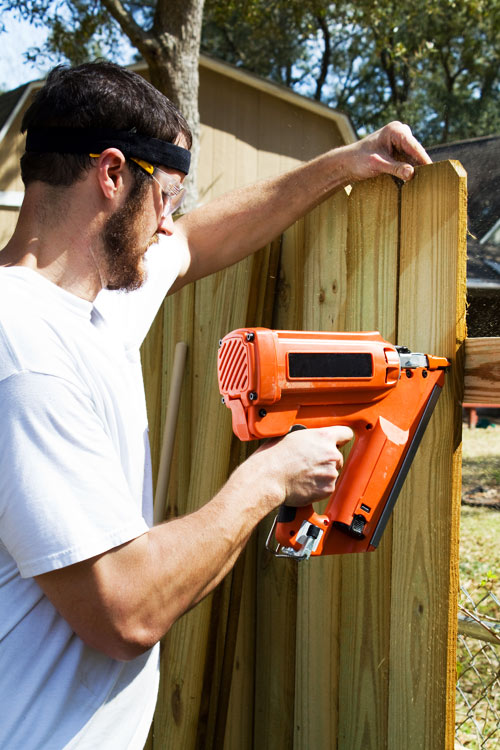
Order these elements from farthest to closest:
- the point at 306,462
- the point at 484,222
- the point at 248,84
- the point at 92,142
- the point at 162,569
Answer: the point at 248,84
the point at 484,222
the point at 306,462
the point at 92,142
the point at 162,569

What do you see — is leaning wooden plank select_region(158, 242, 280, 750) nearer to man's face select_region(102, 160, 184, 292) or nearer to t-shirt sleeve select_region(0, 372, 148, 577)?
man's face select_region(102, 160, 184, 292)

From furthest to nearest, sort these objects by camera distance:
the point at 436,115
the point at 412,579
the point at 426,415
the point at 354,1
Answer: the point at 436,115, the point at 354,1, the point at 412,579, the point at 426,415

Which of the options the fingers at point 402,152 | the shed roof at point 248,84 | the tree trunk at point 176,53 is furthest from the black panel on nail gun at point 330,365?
the shed roof at point 248,84

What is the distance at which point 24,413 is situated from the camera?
1190 mm

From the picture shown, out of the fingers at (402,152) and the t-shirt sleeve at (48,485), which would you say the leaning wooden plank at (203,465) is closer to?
the fingers at (402,152)

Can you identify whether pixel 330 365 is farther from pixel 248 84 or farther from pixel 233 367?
pixel 248 84

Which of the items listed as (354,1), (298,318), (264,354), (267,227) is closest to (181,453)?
(298,318)

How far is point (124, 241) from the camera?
5.24ft

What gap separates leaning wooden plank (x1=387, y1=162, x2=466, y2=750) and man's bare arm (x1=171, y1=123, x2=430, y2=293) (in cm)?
11

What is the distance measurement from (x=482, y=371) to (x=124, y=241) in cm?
94

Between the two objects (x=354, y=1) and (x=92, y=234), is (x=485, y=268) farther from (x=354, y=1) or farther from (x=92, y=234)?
(x=354, y=1)

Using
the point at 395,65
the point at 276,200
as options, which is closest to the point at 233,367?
the point at 276,200

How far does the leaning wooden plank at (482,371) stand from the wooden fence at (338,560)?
12mm

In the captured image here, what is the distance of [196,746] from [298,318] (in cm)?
149
